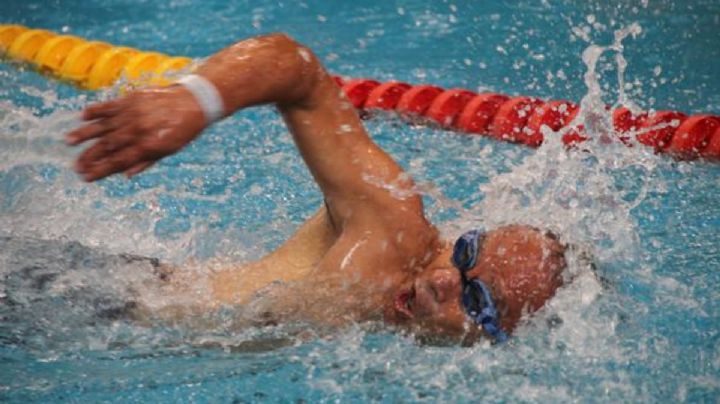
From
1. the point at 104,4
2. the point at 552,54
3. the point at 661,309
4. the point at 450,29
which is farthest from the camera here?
the point at 104,4

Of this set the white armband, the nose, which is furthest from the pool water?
the white armband

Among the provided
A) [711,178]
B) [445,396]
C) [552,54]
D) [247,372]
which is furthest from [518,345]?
[552,54]

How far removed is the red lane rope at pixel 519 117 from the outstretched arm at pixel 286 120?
53.6 inches

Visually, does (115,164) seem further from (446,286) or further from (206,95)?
(446,286)

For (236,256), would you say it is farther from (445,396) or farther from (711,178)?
(711,178)

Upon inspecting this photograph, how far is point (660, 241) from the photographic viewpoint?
337 centimetres

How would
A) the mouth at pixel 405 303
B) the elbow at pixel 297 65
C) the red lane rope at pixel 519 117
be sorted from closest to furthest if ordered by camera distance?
1. the elbow at pixel 297 65
2. the mouth at pixel 405 303
3. the red lane rope at pixel 519 117

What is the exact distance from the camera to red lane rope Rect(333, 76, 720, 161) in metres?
3.89

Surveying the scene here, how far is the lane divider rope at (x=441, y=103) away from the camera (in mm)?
3916

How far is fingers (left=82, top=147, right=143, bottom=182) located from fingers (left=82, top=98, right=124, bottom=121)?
2.8 inches

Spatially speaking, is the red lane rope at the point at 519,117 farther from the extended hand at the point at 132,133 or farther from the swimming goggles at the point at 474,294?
the extended hand at the point at 132,133

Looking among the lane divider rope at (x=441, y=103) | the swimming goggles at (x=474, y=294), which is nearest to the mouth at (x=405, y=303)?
the swimming goggles at (x=474, y=294)

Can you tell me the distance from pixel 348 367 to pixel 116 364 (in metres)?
0.57

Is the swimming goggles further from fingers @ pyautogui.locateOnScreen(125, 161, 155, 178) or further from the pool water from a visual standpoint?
fingers @ pyautogui.locateOnScreen(125, 161, 155, 178)
